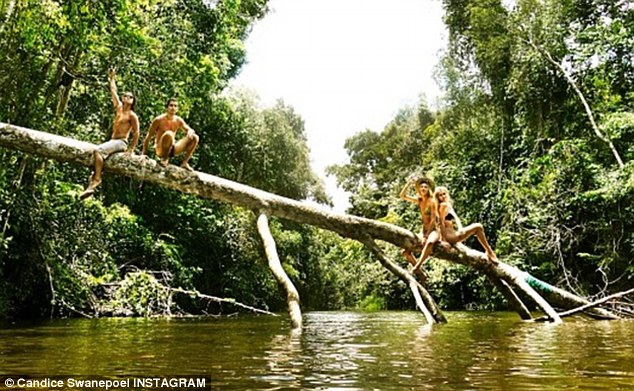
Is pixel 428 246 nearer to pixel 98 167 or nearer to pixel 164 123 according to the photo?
pixel 164 123

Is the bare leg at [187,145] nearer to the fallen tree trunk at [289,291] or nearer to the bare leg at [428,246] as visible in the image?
the fallen tree trunk at [289,291]

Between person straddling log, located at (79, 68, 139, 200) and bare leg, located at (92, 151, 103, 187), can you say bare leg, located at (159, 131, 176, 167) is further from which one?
bare leg, located at (92, 151, 103, 187)

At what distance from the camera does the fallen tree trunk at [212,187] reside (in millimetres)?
7383

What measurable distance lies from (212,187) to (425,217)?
293cm

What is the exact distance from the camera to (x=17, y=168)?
1073 centimetres

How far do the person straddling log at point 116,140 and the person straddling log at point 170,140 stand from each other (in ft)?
0.79

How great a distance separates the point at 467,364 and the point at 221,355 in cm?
170

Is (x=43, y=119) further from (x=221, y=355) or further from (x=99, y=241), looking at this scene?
(x=221, y=355)

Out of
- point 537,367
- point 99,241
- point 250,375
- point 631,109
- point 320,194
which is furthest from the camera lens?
point 320,194

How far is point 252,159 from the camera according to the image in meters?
22.8

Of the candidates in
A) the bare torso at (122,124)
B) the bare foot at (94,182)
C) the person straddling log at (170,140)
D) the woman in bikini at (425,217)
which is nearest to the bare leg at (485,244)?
the woman in bikini at (425,217)

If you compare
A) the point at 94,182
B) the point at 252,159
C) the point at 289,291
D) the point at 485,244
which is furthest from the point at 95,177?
the point at 252,159

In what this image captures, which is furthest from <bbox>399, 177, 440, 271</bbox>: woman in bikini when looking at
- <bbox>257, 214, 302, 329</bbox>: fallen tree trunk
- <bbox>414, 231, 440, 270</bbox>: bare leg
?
<bbox>257, 214, 302, 329</bbox>: fallen tree trunk

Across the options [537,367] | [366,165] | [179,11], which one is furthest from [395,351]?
[366,165]
